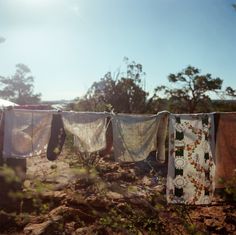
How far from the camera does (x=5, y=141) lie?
16.7 feet

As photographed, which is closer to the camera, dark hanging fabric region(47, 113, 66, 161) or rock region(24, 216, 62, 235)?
rock region(24, 216, 62, 235)

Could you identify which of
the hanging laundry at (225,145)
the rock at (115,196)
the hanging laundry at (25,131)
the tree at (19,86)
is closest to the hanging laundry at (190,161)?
the hanging laundry at (225,145)

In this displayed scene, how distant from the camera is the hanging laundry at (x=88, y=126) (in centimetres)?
500

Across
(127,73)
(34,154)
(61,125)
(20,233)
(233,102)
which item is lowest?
(20,233)

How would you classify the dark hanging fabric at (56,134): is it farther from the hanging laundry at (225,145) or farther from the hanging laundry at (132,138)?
the hanging laundry at (225,145)

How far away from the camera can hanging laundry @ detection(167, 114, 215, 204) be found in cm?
461

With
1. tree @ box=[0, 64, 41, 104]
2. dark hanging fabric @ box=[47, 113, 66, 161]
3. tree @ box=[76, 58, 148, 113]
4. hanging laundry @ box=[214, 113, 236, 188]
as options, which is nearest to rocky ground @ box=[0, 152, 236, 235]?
dark hanging fabric @ box=[47, 113, 66, 161]

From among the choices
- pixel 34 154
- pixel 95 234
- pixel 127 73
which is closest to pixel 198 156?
pixel 95 234

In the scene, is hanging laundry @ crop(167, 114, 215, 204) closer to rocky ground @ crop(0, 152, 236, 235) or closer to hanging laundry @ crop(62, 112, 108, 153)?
rocky ground @ crop(0, 152, 236, 235)

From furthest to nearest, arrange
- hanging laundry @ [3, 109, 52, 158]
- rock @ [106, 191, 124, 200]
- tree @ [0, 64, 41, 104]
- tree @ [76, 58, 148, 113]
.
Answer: tree @ [0, 64, 41, 104]
tree @ [76, 58, 148, 113]
rock @ [106, 191, 124, 200]
hanging laundry @ [3, 109, 52, 158]

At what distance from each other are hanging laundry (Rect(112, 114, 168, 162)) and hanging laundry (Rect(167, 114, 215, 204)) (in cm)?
29

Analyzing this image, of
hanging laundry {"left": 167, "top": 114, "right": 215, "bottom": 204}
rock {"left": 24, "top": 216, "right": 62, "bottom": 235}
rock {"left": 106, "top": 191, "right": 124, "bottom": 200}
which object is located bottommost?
rock {"left": 24, "top": 216, "right": 62, "bottom": 235}

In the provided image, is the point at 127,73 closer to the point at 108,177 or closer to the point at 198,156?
the point at 108,177

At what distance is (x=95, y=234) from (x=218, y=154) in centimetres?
207
